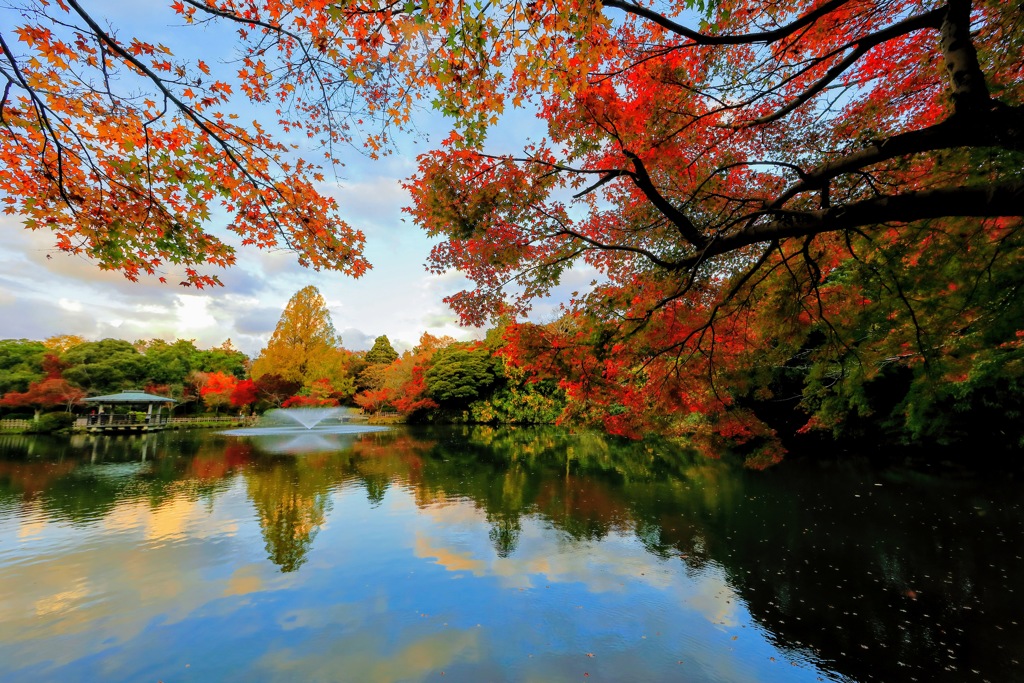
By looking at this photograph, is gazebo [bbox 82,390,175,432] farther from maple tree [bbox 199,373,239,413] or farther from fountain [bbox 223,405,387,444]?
fountain [bbox 223,405,387,444]

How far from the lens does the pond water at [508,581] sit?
3641mm

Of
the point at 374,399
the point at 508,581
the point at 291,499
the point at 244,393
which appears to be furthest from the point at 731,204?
the point at 244,393

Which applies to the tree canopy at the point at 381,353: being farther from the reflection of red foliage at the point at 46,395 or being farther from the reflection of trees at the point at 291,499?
the reflection of trees at the point at 291,499

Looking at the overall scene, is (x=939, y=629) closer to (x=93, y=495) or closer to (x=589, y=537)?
(x=589, y=537)

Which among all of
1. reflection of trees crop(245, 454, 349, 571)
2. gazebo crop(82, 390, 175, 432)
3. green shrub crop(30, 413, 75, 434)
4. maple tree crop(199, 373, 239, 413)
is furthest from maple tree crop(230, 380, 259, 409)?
reflection of trees crop(245, 454, 349, 571)

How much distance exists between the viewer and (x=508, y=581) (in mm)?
5125

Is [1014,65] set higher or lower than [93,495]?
higher

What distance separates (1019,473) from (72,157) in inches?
716

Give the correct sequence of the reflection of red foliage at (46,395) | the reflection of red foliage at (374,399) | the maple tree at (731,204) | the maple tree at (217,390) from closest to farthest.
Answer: the maple tree at (731,204) < the reflection of red foliage at (46,395) < the maple tree at (217,390) < the reflection of red foliage at (374,399)

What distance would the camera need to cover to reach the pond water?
3.64 m

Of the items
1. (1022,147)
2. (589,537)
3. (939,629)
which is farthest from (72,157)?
(939,629)

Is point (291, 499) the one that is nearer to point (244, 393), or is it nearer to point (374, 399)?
point (374, 399)

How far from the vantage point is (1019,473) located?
33.9 ft

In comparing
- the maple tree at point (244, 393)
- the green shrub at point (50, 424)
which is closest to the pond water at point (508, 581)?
the green shrub at point (50, 424)
